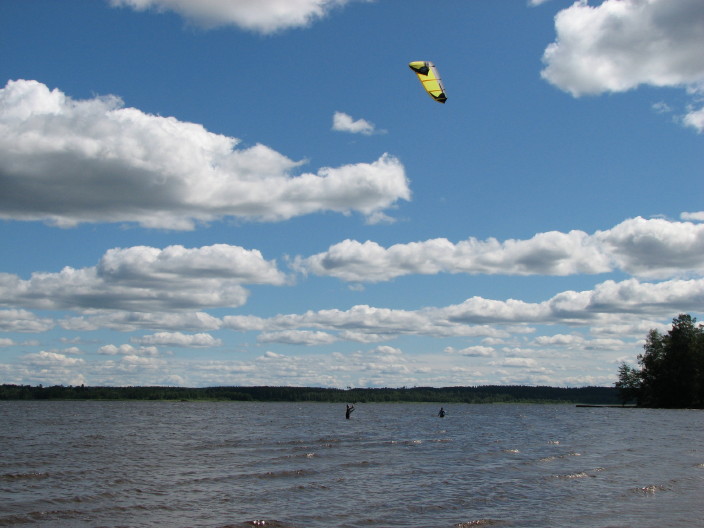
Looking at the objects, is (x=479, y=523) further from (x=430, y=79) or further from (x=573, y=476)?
(x=430, y=79)

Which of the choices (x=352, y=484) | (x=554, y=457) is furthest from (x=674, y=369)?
(x=352, y=484)

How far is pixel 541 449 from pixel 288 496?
2729 centimetres

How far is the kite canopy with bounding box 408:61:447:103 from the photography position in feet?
111

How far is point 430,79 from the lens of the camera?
35125 millimetres

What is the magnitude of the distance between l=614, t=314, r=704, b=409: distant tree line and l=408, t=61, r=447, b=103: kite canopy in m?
112

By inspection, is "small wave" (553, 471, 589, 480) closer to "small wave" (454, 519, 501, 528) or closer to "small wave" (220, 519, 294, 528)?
"small wave" (454, 519, 501, 528)

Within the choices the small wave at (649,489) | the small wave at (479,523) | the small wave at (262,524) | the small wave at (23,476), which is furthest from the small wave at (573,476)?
the small wave at (23,476)

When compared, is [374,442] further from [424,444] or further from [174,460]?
[174,460]

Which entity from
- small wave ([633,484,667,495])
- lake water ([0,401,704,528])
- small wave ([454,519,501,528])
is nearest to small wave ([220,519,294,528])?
lake water ([0,401,704,528])

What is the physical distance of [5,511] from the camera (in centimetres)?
2342

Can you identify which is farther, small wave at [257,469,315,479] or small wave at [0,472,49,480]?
small wave at [257,469,315,479]

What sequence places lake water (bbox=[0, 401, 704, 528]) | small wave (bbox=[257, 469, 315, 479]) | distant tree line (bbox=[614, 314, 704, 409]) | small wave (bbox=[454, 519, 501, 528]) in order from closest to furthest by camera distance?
small wave (bbox=[454, 519, 501, 528])
lake water (bbox=[0, 401, 704, 528])
small wave (bbox=[257, 469, 315, 479])
distant tree line (bbox=[614, 314, 704, 409])

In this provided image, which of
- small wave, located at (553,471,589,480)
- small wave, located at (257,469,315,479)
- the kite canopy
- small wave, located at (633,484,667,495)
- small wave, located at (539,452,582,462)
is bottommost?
small wave, located at (539,452,582,462)

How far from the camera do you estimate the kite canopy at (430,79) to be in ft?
111
